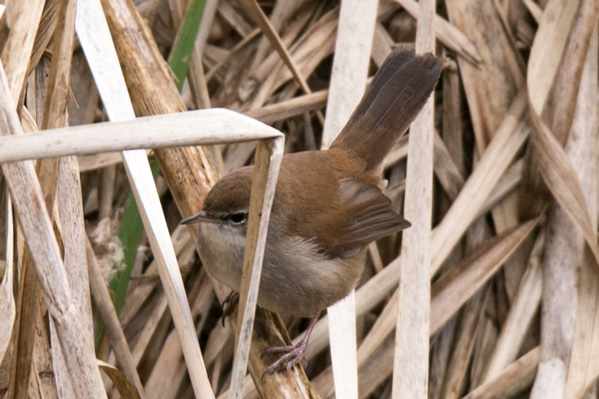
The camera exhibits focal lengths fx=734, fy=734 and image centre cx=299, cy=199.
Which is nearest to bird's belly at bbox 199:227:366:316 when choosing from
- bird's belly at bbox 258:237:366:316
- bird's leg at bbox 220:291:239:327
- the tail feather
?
bird's belly at bbox 258:237:366:316

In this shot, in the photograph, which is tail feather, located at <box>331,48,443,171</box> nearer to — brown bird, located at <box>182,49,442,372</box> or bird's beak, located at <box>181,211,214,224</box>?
brown bird, located at <box>182,49,442,372</box>

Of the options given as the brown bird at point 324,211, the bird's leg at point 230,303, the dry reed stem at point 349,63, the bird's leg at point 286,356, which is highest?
the dry reed stem at point 349,63

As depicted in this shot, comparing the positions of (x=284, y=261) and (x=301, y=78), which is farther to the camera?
(x=301, y=78)

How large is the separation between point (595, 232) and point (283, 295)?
4.36 ft

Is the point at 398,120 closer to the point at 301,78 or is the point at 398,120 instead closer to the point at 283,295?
the point at 301,78

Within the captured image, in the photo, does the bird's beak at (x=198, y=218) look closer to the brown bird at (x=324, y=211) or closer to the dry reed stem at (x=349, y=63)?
the brown bird at (x=324, y=211)

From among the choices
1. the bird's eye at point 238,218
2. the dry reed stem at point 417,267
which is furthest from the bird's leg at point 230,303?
the dry reed stem at point 417,267

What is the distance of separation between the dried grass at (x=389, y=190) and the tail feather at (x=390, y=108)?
93mm

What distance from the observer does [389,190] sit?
3254mm

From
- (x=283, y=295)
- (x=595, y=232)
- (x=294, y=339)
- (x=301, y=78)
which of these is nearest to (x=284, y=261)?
(x=283, y=295)

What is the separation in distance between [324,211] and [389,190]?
0.74 metres

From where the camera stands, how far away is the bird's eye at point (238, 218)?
229cm

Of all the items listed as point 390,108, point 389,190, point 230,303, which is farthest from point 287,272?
point 389,190

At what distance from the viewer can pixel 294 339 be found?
10.1ft
